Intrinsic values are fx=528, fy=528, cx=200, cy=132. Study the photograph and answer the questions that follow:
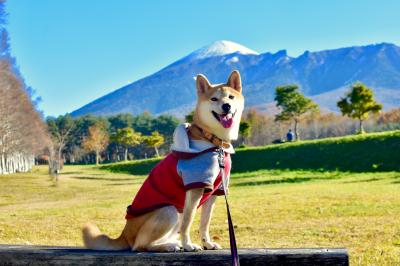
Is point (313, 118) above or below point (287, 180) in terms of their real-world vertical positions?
above

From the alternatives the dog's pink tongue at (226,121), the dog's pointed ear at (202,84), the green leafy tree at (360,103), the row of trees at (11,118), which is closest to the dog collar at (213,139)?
the dog's pink tongue at (226,121)

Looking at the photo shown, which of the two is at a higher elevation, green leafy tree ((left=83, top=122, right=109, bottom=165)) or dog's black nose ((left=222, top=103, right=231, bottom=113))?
green leafy tree ((left=83, top=122, right=109, bottom=165))

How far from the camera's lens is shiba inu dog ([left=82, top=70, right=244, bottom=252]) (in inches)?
132

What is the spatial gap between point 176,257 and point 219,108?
96 centimetres

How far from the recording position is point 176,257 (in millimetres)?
3240

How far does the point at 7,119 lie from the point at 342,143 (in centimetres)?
2507

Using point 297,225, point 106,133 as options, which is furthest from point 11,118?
point 106,133

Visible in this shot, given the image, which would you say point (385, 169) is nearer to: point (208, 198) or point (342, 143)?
point (342, 143)

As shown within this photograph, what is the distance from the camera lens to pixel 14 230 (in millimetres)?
9562

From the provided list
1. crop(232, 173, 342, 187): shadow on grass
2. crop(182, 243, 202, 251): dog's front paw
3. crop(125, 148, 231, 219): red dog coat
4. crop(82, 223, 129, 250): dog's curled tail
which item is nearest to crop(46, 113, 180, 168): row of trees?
crop(232, 173, 342, 187): shadow on grass

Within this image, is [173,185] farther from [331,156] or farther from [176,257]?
[331,156]

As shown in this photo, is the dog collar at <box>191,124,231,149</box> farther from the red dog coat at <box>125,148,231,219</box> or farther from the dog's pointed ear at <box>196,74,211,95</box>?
the dog's pointed ear at <box>196,74,211,95</box>

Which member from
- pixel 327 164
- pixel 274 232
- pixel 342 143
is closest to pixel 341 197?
pixel 274 232

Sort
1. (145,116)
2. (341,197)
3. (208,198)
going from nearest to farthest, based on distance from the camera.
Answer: (208,198), (341,197), (145,116)
